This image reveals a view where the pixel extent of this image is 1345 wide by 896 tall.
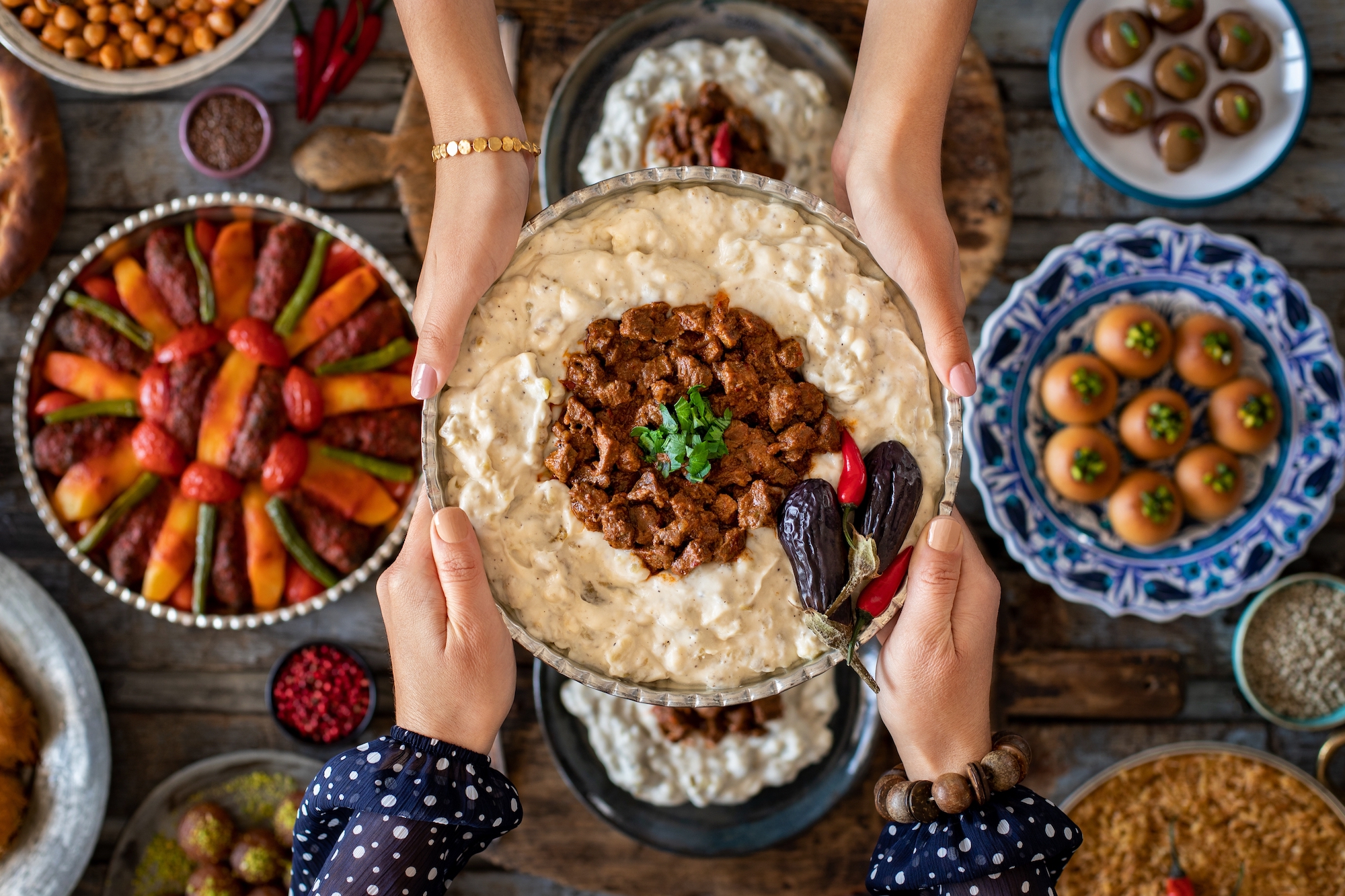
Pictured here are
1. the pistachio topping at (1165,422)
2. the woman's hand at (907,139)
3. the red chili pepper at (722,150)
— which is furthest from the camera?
the pistachio topping at (1165,422)

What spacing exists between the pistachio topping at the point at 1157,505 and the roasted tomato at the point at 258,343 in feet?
10.8

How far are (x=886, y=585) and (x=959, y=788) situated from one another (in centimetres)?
57

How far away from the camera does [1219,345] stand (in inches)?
142

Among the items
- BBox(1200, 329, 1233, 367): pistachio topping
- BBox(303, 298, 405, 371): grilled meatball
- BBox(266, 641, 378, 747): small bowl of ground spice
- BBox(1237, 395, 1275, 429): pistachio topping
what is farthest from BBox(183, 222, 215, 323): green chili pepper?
BBox(1237, 395, 1275, 429): pistachio topping

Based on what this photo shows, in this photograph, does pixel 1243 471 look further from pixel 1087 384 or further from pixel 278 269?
pixel 278 269

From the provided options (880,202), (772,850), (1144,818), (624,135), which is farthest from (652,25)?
(1144,818)

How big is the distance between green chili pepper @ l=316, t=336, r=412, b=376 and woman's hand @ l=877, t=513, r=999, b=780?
2.03 meters

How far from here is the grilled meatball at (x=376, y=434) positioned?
3488 millimetres

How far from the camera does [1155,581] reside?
12.0ft

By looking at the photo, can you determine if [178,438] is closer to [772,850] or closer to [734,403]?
[734,403]

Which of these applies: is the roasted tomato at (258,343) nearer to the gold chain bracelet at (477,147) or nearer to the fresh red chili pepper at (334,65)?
the fresh red chili pepper at (334,65)

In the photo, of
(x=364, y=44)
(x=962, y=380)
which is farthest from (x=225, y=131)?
(x=962, y=380)

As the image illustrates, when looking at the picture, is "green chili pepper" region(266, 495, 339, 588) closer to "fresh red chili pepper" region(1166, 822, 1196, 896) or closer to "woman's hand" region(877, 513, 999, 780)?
"woman's hand" region(877, 513, 999, 780)

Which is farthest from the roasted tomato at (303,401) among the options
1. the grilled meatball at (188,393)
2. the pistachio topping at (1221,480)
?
the pistachio topping at (1221,480)
